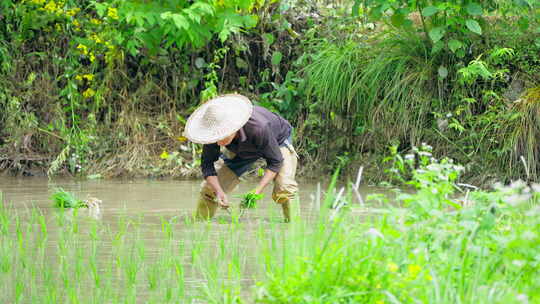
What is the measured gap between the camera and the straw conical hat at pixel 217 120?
649 cm

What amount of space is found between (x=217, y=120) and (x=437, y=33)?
3.39 m

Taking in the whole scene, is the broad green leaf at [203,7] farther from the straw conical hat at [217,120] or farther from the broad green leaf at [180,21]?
the straw conical hat at [217,120]

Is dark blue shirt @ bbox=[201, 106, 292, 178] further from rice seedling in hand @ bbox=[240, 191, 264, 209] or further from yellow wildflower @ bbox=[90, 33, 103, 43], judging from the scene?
yellow wildflower @ bbox=[90, 33, 103, 43]

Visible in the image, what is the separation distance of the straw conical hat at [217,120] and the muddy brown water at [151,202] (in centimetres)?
65

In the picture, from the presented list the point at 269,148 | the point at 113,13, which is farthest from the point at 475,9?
the point at 113,13

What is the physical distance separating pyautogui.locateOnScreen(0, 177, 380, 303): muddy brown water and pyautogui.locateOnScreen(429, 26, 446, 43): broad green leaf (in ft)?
5.78

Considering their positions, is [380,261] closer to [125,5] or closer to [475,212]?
[475,212]

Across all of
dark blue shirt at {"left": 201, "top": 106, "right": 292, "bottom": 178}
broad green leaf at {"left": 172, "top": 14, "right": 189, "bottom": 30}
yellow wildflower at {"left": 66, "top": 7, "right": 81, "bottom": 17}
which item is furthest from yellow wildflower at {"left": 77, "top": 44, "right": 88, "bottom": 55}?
dark blue shirt at {"left": 201, "top": 106, "right": 292, "bottom": 178}

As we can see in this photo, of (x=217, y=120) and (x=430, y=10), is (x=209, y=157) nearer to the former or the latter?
(x=217, y=120)

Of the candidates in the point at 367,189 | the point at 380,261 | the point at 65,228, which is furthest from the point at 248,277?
the point at 367,189

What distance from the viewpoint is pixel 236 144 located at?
22.8ft

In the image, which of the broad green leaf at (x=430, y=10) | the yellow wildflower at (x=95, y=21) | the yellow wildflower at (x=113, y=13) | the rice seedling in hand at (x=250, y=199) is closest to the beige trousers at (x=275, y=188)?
the rice seedling in hand at (x=250, y=199)

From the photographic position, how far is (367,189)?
9.58m

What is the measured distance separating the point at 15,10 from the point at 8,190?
→ 2.94 metres
